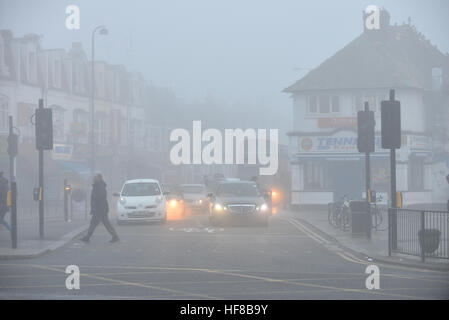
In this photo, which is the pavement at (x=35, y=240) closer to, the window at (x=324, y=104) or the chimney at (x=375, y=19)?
the window at (x=324, y=104)

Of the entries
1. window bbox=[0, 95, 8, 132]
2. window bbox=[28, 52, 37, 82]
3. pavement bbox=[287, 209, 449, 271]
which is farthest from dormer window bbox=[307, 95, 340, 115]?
pavement bbox=[287, 209, 449, 271]

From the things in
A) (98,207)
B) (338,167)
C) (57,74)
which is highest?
(57,74)

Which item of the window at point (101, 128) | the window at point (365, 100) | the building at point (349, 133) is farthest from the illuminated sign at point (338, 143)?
the window at point (101, 128)

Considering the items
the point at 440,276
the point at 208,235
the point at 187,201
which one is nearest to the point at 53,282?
the point at 440,276

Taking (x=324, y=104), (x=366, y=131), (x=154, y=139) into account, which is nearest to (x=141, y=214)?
(x=366, y=131)

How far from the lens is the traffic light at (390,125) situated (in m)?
17.4

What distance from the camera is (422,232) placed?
50.8ft

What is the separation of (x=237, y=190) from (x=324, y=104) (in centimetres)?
1812

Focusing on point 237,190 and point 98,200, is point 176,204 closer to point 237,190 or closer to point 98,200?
point 237,190

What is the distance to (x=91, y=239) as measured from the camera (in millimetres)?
21797

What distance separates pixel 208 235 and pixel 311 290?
11.7 meters

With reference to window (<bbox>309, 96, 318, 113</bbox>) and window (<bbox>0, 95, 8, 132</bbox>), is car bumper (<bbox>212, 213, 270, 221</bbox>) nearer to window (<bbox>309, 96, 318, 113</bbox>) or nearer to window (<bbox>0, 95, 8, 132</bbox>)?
window (<bbox>309, 96, 318, 113</bbox>)

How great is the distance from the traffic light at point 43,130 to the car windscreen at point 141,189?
7.71 meters

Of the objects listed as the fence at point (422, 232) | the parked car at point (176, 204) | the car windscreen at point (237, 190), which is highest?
the car windscreen at point (237, 190)
